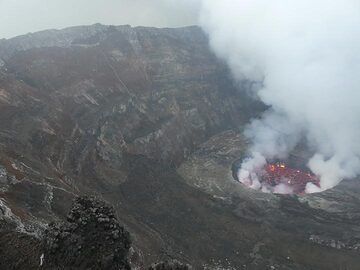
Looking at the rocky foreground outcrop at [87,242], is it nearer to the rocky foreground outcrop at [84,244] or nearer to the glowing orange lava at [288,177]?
the rocky foreground outcrop at [84,244]

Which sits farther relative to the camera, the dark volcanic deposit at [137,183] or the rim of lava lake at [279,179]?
the rim of lava lake at [279,179]

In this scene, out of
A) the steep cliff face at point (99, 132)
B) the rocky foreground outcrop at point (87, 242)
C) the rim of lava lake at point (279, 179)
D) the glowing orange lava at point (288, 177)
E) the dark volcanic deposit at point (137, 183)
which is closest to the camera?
the rocky foreground outcrop at point (87, 242)

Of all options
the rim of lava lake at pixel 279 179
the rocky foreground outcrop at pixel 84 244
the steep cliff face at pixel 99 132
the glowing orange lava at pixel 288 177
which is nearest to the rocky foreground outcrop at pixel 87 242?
the rocky foreground outcrop at pixel 84 244

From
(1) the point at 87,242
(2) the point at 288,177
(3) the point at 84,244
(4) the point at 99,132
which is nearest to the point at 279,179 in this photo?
(2) the point at 288,177

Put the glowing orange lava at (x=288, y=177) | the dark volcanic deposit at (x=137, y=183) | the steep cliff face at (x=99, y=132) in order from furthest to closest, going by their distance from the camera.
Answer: the glowing orange lava at (x=288, y=177), the steep cliff face at (x=99, y=132), the dark volcanic deposit at (x=137, y=183)

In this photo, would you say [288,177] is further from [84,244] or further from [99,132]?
[84,244]

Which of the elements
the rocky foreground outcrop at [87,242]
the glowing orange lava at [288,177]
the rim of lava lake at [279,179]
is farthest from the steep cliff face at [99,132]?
the rocky foreground outcrop at [87,242]

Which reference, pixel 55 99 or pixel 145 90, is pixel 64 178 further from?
pixel 145 90

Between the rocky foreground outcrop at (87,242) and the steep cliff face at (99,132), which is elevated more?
the steep cliff face at (99,132)
